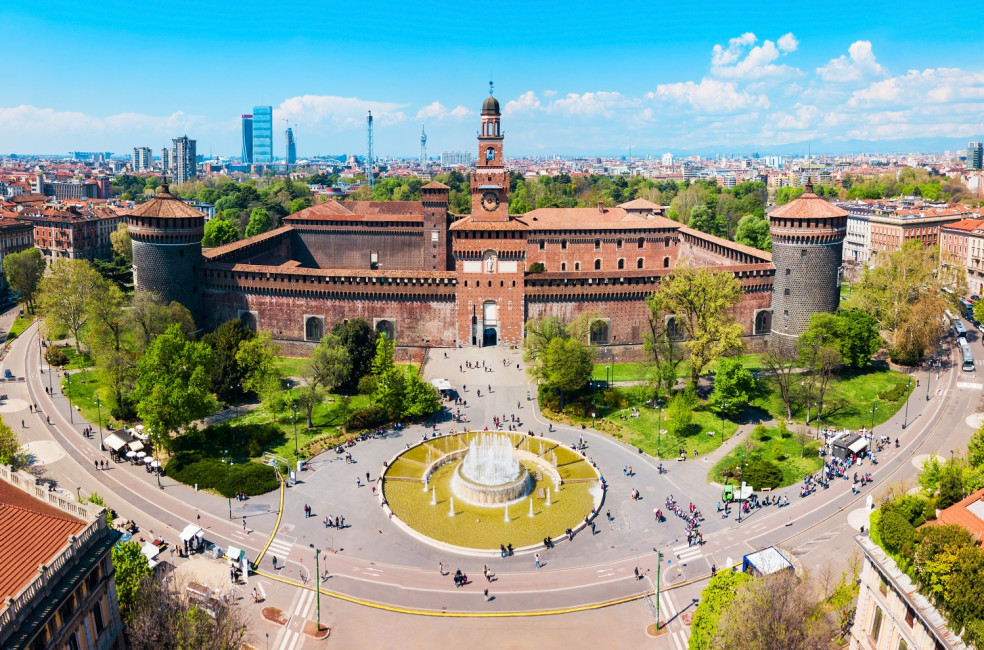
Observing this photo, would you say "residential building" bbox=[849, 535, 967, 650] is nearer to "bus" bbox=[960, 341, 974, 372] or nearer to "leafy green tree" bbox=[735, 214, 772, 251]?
"bus" bbox=[960, 341, 974, 372]

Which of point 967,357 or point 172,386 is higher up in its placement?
point 172,386

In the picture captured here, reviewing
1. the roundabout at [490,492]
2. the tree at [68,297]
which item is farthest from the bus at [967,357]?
the tree at [68,297]

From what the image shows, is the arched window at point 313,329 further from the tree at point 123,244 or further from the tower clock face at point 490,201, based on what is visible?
the tree at point 123,244

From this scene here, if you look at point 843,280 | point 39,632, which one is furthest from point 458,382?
point 843,280

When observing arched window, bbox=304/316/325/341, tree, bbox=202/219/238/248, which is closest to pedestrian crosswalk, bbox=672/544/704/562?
arched window, bbox=304/316/325/341

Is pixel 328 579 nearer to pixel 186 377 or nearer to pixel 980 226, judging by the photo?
pixel 186 377

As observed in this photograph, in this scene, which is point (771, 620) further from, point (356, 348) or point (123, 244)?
point (123, 244)

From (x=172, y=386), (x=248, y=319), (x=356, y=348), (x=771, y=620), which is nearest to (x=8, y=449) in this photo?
(x=172, y=386)
